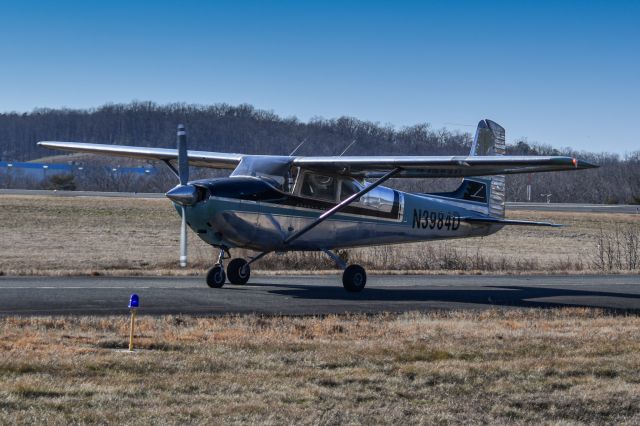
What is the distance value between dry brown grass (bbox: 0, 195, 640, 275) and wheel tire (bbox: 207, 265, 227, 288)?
4.20 m

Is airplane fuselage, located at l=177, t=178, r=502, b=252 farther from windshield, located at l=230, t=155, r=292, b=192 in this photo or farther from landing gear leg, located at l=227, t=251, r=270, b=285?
landing gear leg, located at l=227, t=251, r=270, b=285

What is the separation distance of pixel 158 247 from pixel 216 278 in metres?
17.6

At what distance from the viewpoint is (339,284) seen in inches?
795

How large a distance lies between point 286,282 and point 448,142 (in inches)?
4318

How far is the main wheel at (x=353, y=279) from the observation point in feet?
60.0

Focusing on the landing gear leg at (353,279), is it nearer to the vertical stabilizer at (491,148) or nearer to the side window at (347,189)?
the side window at (347,189)

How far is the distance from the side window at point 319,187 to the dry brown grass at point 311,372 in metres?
5.67

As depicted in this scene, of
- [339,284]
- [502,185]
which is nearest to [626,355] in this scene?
[339,284]

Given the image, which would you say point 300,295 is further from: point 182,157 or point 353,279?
point 182,157

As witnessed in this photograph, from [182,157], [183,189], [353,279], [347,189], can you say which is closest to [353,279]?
[353,279]

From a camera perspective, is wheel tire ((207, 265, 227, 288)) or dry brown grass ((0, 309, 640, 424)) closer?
dry brown grass ((0, 309, 640, 424))

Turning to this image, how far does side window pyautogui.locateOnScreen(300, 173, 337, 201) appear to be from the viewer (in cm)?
1861

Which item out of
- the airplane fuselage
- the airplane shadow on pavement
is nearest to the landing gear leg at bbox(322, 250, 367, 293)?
the airplane shadow on pavement

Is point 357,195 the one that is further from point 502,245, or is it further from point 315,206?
point 502,245
